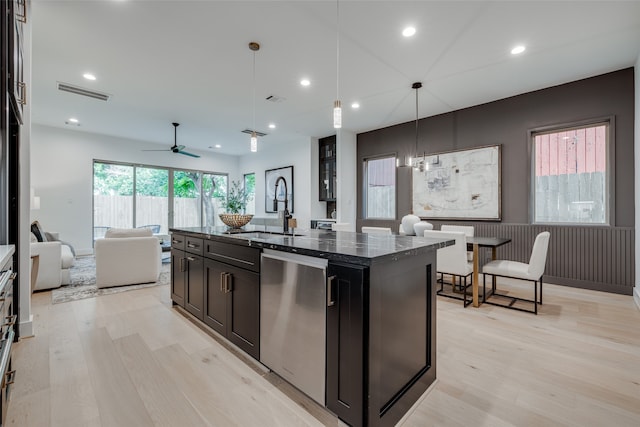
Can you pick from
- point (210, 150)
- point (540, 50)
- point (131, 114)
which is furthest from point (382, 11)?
point (210, 150)

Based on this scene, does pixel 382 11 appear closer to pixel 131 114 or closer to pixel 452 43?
pixel 452 43

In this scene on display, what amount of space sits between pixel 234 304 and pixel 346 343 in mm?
1077

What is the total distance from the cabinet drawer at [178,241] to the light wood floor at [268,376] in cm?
70

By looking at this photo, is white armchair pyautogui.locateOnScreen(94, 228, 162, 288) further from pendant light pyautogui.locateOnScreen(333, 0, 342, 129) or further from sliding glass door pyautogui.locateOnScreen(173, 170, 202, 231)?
sliding glass door pyautogui.locateOnScreen(173, 170, 202, 231)

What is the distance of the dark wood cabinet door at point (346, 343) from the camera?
129cm

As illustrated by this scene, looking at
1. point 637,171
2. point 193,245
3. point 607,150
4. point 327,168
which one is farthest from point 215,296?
point 607,150

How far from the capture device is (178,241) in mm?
3000

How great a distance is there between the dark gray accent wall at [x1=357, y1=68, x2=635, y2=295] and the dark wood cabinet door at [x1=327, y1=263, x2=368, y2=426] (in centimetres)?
410

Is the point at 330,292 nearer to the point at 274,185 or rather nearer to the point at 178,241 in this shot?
the point at 178,241

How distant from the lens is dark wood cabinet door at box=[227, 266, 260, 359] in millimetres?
1907

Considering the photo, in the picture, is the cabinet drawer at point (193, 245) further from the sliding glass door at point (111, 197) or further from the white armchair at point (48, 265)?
the sliding glass door at point (111, 197)

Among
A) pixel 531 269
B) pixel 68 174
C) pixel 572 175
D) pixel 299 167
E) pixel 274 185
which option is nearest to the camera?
pixel 531 269

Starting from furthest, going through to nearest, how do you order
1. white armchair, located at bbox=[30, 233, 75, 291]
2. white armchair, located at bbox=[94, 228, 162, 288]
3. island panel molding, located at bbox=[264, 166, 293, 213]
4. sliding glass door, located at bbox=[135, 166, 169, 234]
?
sliding glass door, located at bbox=[135, 166, 169, 234] → island panel molding, located at bbox=[264, 166, 293, 213] → white armchair, located at bbox=[94, 228, 162, 288] → white armchair, located at bbox=[30, 233, 75, 291]

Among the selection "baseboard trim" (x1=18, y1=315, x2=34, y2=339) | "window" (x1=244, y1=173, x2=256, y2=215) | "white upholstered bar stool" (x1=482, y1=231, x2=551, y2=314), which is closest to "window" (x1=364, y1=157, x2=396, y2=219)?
"white upholstered bar stool" (x1=482, y1=231, x2=551, y2=314)
